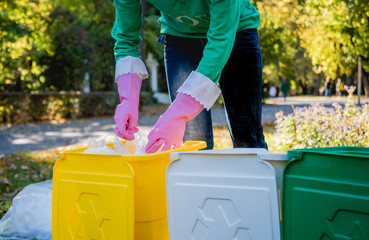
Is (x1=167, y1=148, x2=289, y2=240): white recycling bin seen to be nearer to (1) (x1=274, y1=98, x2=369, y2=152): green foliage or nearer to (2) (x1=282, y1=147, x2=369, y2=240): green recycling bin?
(2) (x1=282, y1=147, x2=369, y2=240): green recycling bin

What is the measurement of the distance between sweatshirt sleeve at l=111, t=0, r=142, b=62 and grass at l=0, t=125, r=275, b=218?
1.69m

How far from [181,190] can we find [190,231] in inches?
5.8

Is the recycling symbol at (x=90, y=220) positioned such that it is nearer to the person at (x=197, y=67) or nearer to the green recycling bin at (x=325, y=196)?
the person at (x=197, y=67)

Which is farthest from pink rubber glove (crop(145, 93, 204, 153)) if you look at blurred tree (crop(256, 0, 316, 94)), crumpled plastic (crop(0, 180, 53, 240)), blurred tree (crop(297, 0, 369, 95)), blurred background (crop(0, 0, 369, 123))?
blurred tree (crop(256, 0, 316, 94))

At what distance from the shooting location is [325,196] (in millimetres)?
1172

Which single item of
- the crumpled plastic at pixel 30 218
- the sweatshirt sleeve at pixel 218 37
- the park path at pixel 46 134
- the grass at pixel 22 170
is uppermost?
the sweatshirt sleeve at pixel 218 37

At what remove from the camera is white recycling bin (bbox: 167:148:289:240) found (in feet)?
4.20

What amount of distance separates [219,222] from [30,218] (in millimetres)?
1505

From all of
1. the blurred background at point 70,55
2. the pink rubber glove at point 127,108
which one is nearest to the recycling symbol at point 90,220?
the pink rubber glove at point 127,108

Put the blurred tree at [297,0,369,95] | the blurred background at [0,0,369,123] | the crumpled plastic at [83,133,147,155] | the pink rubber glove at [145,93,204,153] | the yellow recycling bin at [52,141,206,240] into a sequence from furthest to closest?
the blurred background at [0,0,369,123] → the blurred tree at [297,0,369,95] → the crumpled plastic at [83,133,147,155] → the pink rubber glove at [145,93,204,153] → the yellow recycling bin at [52,141,206,240]

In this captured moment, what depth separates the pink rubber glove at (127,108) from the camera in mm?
1895

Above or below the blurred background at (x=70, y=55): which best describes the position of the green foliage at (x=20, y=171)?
below

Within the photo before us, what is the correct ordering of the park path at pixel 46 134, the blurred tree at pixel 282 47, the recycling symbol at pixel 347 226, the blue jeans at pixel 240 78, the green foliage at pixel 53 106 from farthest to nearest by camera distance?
the green foliage at pixel 53 106, the blurred tree at pixel 282 47, the park path at pixel 46 134, the blue jeans at pixel 240 78, the recycling symbol at pixel 347 226

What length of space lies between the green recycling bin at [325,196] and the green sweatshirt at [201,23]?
590 mm
